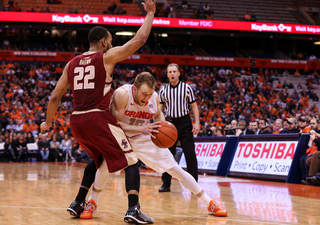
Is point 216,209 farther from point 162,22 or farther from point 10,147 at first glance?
point 162,22

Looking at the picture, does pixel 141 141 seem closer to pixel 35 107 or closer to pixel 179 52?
pixel 35 107

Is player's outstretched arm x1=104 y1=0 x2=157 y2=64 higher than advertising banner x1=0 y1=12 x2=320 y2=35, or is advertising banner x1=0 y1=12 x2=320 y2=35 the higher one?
advertising banner x1=0 y1=12 x2=320 y2=35

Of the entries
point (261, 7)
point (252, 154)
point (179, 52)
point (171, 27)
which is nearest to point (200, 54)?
point (179, 52)

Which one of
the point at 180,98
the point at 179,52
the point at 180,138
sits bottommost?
the point at 180,138

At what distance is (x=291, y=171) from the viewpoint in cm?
866

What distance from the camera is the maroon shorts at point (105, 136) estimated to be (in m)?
3.97

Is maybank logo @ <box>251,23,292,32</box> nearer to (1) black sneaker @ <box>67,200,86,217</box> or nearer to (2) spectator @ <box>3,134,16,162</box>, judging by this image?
(2) spectator @ <box>3,134,16,162</box>

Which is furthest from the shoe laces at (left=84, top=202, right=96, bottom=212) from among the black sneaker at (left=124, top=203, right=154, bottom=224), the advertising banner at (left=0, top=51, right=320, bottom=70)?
the advertising banner at (left=0, top=51, right=320, bottom=70)

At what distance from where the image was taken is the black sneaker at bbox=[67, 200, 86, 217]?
14.2 feet

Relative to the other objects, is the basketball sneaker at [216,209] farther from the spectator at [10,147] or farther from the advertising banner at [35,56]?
the advertising banner at [35,56]

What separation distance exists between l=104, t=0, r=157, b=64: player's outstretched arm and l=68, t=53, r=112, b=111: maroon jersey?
13 centimetres

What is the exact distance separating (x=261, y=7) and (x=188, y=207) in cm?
3101

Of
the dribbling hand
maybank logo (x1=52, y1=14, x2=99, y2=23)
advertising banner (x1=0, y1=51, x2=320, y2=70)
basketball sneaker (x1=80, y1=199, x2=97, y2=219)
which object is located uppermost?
maybank logo (x1=52, y1=14, x2=99, y2=23)

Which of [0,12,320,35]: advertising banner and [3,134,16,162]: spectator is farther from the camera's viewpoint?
[0,12,320,35]: advertising banner
